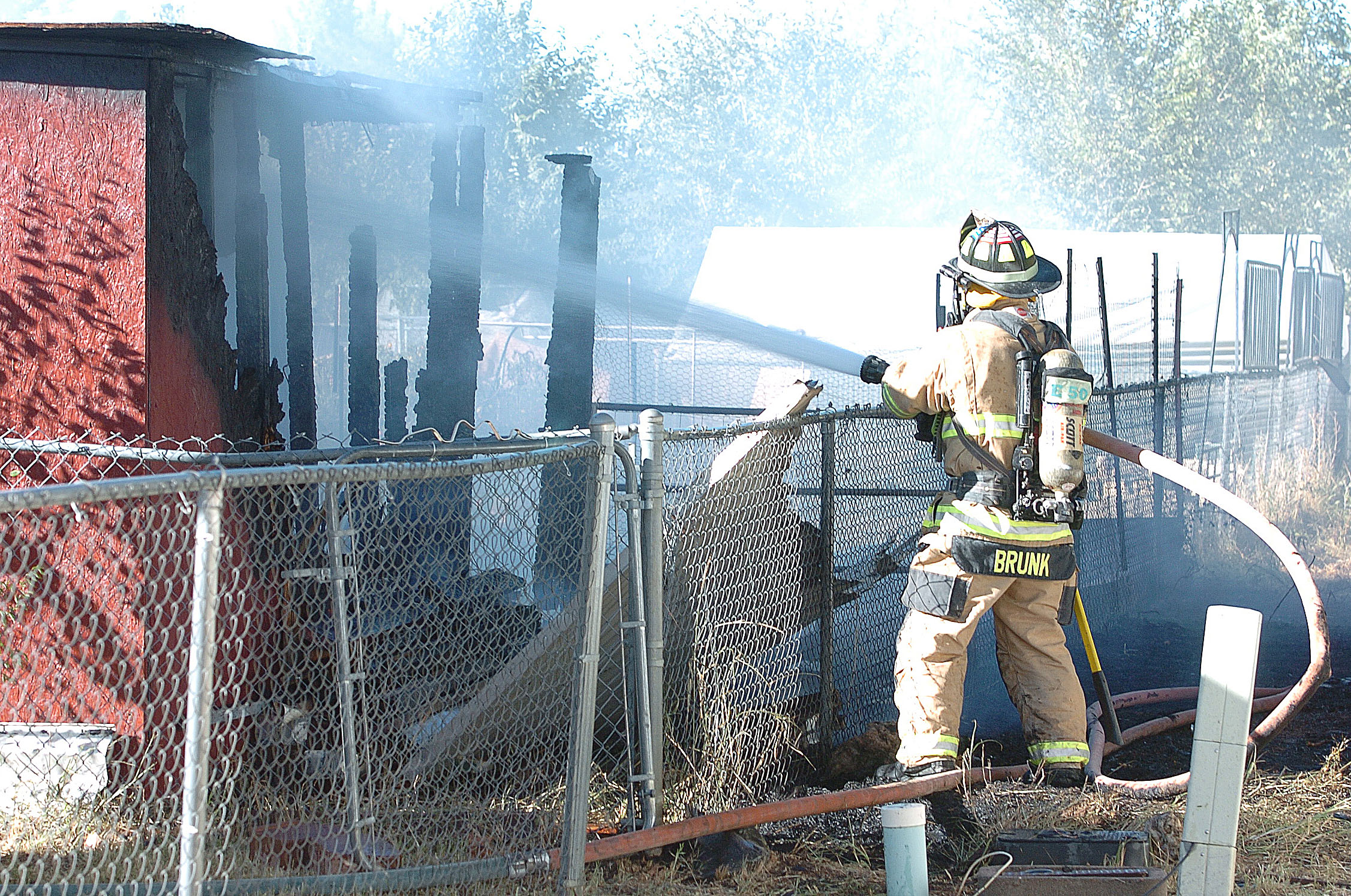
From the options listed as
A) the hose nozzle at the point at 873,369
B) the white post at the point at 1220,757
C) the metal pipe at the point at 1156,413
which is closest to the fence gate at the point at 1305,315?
the metal pipe at the point at 1156,413

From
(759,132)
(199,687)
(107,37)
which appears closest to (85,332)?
(107,37)

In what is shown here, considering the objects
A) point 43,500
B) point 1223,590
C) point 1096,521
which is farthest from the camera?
point 1223,590

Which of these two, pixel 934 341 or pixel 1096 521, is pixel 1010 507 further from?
pixel 1096 521

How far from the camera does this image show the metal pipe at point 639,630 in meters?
3.62

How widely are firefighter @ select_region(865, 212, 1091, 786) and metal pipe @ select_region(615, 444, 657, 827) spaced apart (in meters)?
1.07

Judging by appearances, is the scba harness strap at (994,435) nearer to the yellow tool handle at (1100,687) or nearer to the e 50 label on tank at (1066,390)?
the e 50 label on tank at (1066,390)

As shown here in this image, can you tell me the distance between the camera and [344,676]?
3312 millimetres

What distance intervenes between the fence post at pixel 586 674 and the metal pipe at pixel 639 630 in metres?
0.20

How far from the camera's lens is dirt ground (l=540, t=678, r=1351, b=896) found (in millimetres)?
3725

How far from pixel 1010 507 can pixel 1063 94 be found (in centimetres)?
3624

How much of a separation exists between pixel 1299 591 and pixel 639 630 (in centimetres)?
257

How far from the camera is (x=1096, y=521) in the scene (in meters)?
7.89

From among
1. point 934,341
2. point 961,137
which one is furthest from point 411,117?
point 961,137

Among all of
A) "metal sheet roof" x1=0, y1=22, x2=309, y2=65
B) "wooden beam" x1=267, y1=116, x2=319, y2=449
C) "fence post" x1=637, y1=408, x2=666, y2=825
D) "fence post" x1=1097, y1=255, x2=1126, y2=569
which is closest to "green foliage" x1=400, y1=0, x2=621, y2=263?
"fence post" x1=1097, y1=255, x2=1126, y2=569
